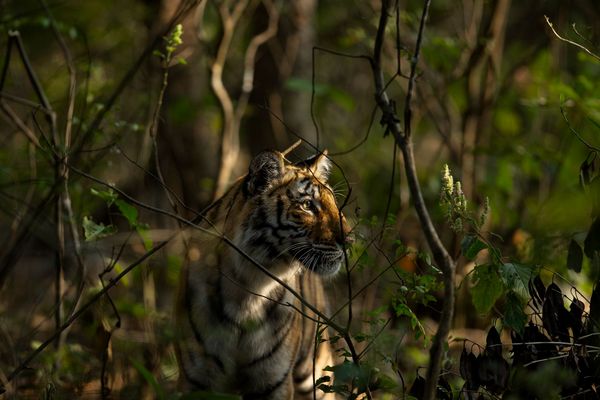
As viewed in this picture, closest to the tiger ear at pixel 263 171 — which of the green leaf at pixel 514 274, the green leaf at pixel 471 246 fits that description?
the green leaf at pixel 471 246

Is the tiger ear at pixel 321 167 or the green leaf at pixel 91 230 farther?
the tiger ear at pixel 321 167

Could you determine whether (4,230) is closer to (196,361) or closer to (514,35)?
(196,361)

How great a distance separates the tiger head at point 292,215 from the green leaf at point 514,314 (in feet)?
3.41

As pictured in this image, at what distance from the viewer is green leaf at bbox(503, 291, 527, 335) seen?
9.57ft

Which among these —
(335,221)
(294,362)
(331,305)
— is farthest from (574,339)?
(331,305)

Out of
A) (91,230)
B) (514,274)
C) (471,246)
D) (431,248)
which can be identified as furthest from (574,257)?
(91,230)

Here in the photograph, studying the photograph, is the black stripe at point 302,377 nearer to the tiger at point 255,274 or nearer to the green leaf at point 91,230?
Result: the tiger at point 255,274

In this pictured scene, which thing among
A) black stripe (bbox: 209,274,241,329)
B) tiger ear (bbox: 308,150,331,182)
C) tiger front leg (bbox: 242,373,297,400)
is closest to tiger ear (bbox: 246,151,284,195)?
tiger ear (bbox: 308,150,331,182)

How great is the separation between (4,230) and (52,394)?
5393mm

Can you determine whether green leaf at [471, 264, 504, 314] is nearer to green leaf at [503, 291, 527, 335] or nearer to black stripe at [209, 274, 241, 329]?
green leaf at [503, 291, 527, 335]

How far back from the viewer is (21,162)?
560cm

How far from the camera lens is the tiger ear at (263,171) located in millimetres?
3848

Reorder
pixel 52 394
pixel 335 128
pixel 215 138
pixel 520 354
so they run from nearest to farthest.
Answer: pixel 520 354
pixel 52 394
pixel 215 138
pixel 335 128

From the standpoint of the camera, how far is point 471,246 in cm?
289
